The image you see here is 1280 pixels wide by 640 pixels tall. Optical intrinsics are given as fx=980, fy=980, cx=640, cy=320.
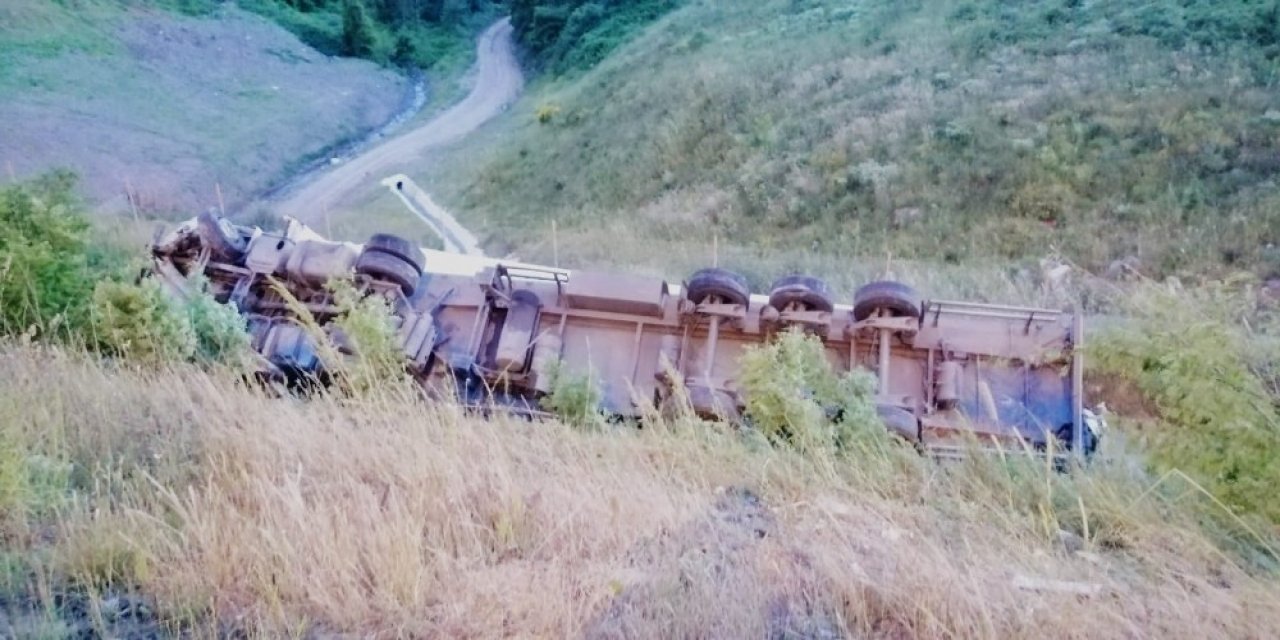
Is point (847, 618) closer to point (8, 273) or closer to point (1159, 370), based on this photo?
point (1159, 370)

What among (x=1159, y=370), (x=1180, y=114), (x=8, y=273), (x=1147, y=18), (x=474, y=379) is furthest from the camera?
(x=1147, y=18)

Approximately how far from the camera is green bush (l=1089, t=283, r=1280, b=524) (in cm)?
370

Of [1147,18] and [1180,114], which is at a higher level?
[1147,18]

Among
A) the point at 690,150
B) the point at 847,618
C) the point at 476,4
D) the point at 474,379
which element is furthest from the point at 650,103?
the point at 476,4

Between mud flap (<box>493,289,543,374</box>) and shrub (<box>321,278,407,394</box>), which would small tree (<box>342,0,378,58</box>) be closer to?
mud flap (<box>493,289,543,374</box>)

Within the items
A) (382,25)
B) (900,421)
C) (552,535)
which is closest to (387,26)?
(382,25)

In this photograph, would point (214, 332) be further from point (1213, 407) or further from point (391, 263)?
point (1213, 407)

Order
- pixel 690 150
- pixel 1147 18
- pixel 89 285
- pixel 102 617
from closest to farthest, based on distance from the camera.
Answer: pixel 102 617 < pixel 89 285 < pixel 1147 18 < pixel 690 150

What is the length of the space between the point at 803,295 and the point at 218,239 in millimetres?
4993

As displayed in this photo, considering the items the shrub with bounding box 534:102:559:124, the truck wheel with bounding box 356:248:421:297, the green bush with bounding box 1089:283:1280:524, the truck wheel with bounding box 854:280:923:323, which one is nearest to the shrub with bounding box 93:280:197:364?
the truck wheel with bounding box 356:248:421:297

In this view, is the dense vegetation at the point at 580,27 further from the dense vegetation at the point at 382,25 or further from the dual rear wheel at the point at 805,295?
the dual rear wheel at the point at 805,295

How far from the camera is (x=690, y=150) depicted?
25.8 meters

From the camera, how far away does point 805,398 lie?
571 cm

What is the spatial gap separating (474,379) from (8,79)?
29.8 m
